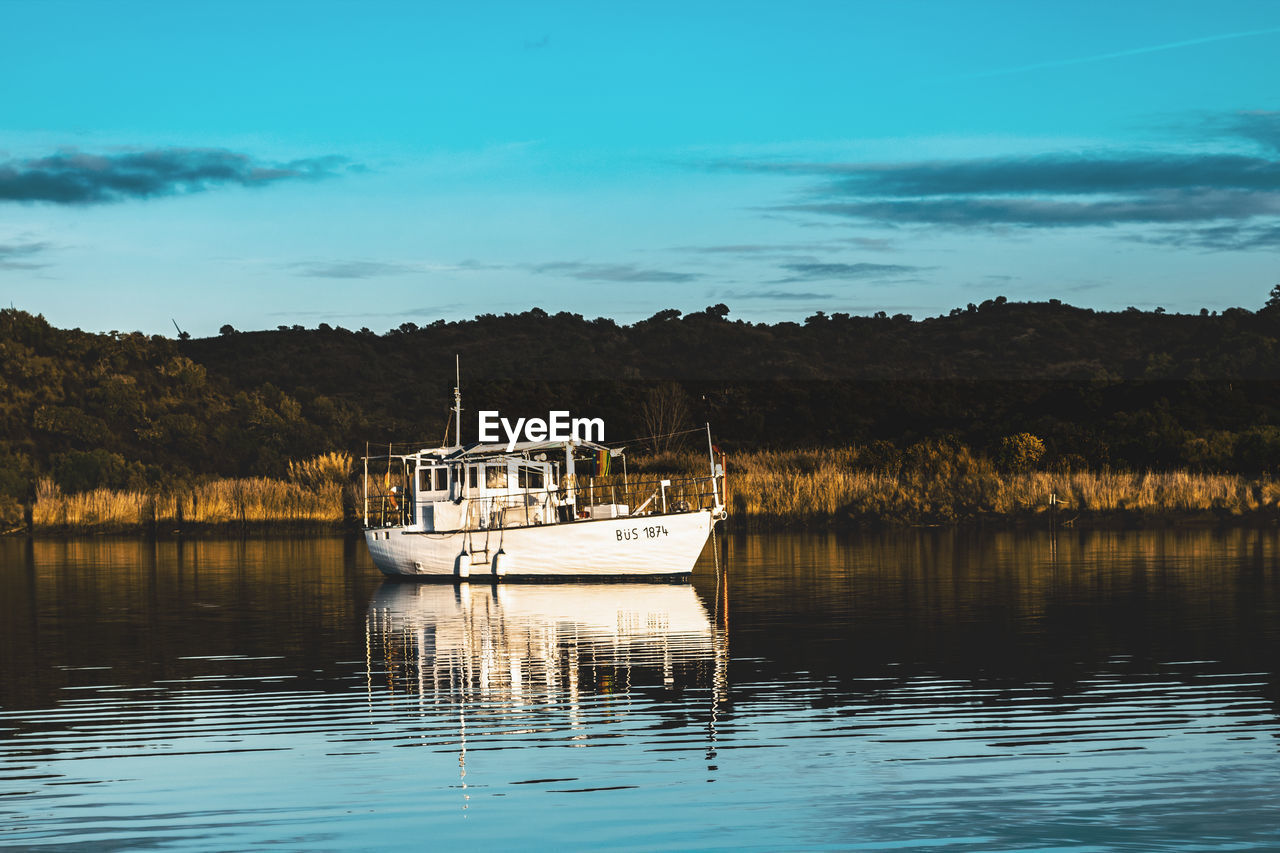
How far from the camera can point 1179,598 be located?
97.6ft

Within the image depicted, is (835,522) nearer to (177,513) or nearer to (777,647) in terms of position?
(177,513)

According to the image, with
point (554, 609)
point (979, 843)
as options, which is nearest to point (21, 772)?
point (979, 843)

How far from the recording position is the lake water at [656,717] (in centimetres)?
1207

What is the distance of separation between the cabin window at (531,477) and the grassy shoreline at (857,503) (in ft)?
53.8

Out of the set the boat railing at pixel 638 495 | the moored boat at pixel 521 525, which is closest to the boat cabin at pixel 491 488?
the moored boat at pixel 521 525

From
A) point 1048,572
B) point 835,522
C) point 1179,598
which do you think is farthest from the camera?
point 835,522

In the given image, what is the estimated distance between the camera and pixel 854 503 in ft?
194

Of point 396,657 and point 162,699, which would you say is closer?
point 162,699

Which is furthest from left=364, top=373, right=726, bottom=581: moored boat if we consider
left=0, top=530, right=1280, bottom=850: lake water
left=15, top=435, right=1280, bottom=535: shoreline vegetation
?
left=15, top=435, right=1280, bottom=535: shoreline vegetation

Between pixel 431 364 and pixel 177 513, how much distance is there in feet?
290

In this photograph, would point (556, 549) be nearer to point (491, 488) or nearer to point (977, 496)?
point (491, 488)

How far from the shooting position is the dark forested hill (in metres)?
86.4

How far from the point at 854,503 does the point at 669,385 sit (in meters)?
51.1

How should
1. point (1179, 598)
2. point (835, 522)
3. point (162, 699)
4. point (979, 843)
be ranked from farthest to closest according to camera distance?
1. point (835, 522)
2. point (1179, 598)
3. point (162, 699)
4. point (979, 843)
